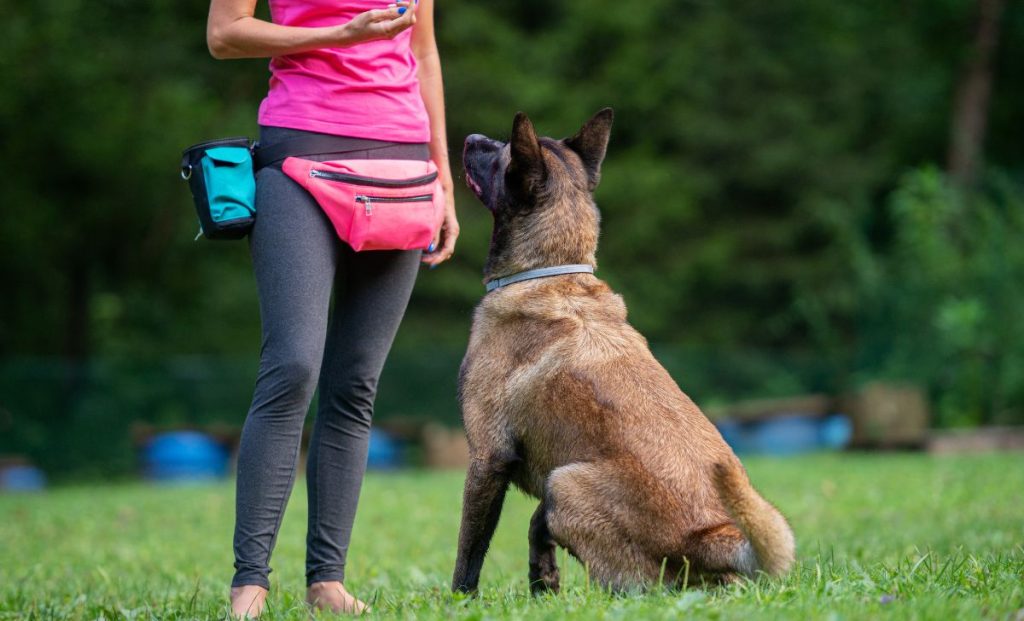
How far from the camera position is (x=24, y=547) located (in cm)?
747

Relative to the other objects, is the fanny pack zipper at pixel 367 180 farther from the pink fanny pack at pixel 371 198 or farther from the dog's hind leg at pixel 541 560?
the dog's hind leg at pixel 541 560

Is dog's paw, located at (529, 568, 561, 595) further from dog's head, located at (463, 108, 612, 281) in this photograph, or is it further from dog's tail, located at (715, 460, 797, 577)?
dog's head, located at (463, 108, 612, 281)

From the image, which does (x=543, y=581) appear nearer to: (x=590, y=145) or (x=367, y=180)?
(x=367, y=180)

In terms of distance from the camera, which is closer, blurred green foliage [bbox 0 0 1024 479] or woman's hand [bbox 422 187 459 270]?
woman's hand [bbox 422 187 459 270]

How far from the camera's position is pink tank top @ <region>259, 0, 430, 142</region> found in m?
3.71

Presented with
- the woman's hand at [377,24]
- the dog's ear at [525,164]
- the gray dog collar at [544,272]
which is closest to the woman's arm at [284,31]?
the woman's hand at [377,24]

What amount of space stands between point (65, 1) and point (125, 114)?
7.85 feet

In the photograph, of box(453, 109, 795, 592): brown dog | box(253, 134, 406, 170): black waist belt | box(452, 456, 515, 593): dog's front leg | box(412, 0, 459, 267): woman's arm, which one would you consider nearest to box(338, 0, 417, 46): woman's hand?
box(253, 134, 406, 170): black waist belt

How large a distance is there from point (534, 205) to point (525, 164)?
0.15m

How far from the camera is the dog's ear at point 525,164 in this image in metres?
3.79

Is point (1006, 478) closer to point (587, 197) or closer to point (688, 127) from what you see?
point (587, 197)

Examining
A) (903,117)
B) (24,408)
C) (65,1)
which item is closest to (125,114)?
(65,1)

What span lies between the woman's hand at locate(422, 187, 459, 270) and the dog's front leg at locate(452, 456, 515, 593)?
88 cm

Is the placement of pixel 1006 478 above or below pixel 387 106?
below
